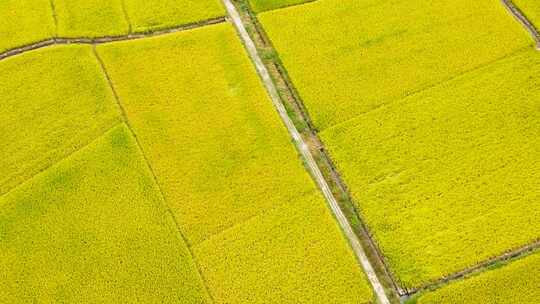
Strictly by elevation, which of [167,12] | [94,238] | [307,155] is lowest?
[307,155]

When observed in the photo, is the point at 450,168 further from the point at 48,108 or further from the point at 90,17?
the point at 90,17

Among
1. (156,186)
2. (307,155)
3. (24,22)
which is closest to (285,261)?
(307,155)

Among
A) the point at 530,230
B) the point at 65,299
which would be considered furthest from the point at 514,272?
the point at 65,299

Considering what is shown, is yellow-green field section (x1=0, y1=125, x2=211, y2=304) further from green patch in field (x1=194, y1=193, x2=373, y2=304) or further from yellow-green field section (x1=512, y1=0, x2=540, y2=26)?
yellow-green field section (x1=512, y1=0, x2=540, y2=26)

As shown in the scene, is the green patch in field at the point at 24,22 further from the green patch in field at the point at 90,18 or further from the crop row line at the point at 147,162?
the crop row line at the point at 147,162

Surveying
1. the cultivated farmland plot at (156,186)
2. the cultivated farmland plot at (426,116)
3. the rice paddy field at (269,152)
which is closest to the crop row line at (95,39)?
the rice paddy field at (269,152)

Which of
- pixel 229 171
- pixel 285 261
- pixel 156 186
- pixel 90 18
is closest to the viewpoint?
pixel 285 261
